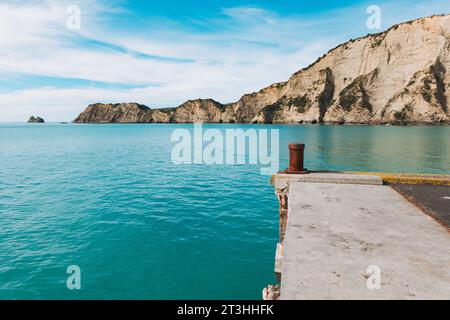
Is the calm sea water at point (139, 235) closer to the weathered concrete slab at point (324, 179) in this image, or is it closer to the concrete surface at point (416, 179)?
the weathered concrete slab at point (324, 179)

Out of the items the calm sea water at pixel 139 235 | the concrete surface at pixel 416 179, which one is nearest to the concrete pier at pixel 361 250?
the concrete surface at pixel 416 179

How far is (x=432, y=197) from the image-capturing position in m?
8.25

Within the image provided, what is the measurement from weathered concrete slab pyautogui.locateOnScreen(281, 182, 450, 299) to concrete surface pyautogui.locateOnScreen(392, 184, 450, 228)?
1.12ft

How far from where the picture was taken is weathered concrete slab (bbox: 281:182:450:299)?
3873 mm

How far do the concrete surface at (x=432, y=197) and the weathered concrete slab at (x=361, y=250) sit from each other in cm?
34

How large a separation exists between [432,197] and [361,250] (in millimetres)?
4782

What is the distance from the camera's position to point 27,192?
21469mm

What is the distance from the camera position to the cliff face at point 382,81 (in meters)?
108

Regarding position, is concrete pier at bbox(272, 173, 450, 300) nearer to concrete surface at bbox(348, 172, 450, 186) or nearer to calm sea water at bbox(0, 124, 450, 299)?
concrete surface at bbox(348, 172, 450, 186)

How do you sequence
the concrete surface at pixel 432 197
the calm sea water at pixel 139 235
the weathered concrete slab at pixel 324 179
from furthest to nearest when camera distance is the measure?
the weathered concrete slab at pixel 324 179 → the calm sea water at pixel 139 235 → the concrete surface at pixel 432 197

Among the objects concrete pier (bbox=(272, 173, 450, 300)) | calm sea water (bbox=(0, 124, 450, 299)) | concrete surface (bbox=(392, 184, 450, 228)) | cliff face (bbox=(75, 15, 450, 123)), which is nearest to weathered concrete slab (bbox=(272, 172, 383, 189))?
concrete surface (bbox=(392, 184, 450, 228))
